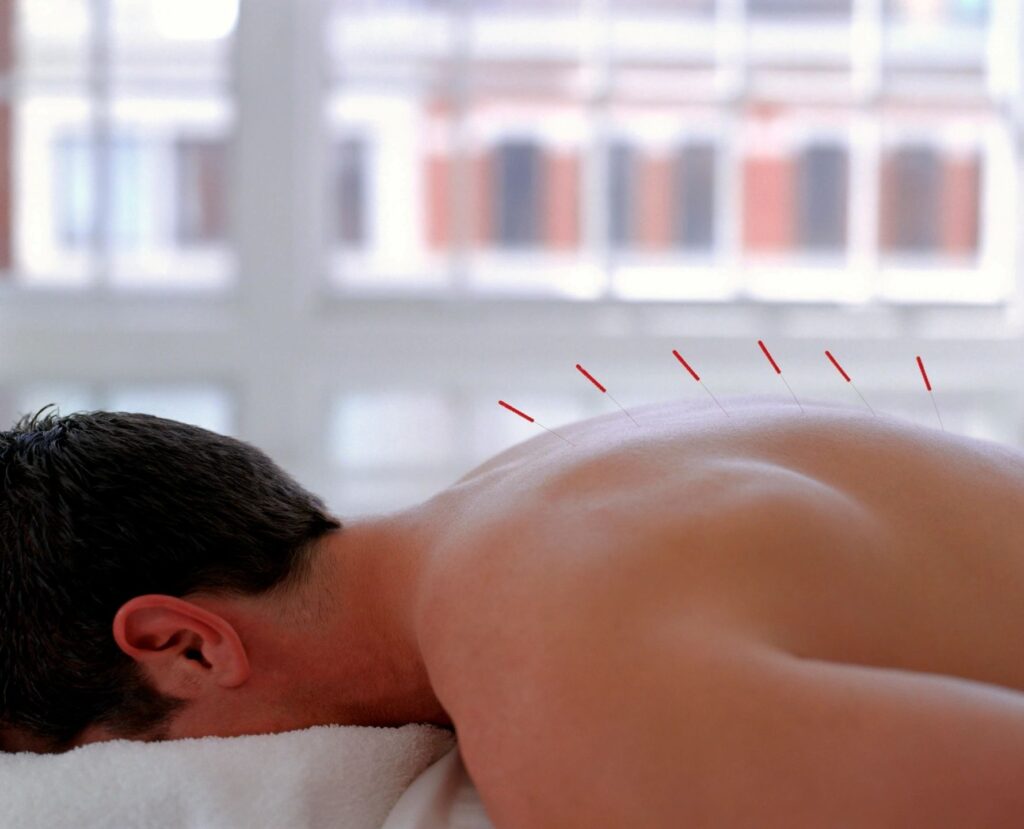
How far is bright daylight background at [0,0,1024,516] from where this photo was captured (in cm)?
298

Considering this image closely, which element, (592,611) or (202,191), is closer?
(592,611)

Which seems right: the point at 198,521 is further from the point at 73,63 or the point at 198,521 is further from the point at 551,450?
the point at 73,63

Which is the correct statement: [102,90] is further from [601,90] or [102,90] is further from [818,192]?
[818,192]

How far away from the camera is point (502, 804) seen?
103 centimetres

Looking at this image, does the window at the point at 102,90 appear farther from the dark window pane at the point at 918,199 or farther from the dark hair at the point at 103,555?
the dark window pane at the point at 918,199

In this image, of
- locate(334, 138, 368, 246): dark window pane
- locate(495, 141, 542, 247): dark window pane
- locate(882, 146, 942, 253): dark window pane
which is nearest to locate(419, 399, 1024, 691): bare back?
locate(334, 138, 368, 246): dark window pane

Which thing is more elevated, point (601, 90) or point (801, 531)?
point (601, 90)

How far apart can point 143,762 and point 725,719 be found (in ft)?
1.90

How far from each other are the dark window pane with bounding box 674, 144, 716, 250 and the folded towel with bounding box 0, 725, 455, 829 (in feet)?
30.7

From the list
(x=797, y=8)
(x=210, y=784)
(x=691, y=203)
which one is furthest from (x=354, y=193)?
(x=210, y=784)

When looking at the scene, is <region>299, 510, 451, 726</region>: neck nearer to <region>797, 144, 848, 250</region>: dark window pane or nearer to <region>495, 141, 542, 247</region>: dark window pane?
<region>495, 141, 542, 247</region>: dark window pane

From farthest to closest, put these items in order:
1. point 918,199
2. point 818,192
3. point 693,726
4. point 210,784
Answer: point 918,199 < point 818,192 < point 210,784 < point 693,726

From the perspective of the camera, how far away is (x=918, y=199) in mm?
13164

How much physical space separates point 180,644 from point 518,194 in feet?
36.3
